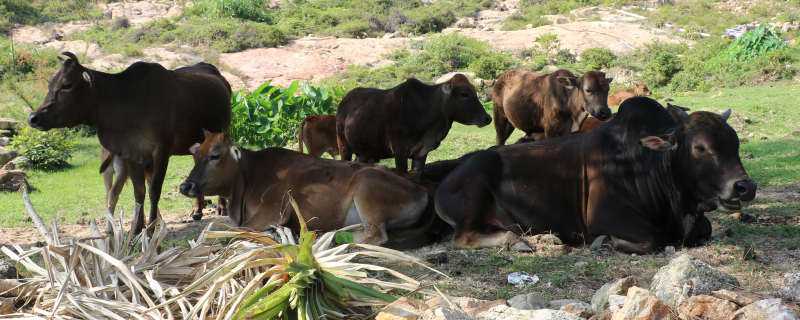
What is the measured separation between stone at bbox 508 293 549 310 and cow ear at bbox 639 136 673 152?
7.29 feet

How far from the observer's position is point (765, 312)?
14.1 feet

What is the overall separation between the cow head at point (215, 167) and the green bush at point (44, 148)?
7.25 metres

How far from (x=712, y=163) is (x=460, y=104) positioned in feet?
15.3

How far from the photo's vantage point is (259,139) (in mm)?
16000

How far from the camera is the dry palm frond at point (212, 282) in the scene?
4.31m

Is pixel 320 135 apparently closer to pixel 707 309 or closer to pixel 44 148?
pixel 44 148

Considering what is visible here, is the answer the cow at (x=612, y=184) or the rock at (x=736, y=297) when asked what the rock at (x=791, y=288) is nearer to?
the rock at (x=736, y=297)

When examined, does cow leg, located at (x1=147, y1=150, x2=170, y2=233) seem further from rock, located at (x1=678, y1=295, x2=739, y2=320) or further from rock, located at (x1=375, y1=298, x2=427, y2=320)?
rock, located at (x1=678, y1=295, x2=739, y2=320)

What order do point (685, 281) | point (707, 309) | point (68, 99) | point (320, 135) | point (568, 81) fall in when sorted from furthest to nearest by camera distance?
1. point (320, 135)
2. point (568, 81)
3. point (68, 99)
4. point (685, 281)
5. point (707, 309)

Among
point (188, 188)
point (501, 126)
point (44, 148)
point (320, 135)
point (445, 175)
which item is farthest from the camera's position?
point (44, 148)

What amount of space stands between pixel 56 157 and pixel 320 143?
15.7 ft


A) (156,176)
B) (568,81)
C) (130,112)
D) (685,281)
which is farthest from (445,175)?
(568,81)

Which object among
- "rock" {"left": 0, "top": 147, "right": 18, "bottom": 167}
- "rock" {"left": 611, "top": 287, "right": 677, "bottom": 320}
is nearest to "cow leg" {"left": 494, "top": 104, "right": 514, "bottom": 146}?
"rock" {"left": 0, "top": 147, "right": 18, "bottom": 167}

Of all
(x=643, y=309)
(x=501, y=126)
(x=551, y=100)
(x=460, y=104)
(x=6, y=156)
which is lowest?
(x=6, y=156)
